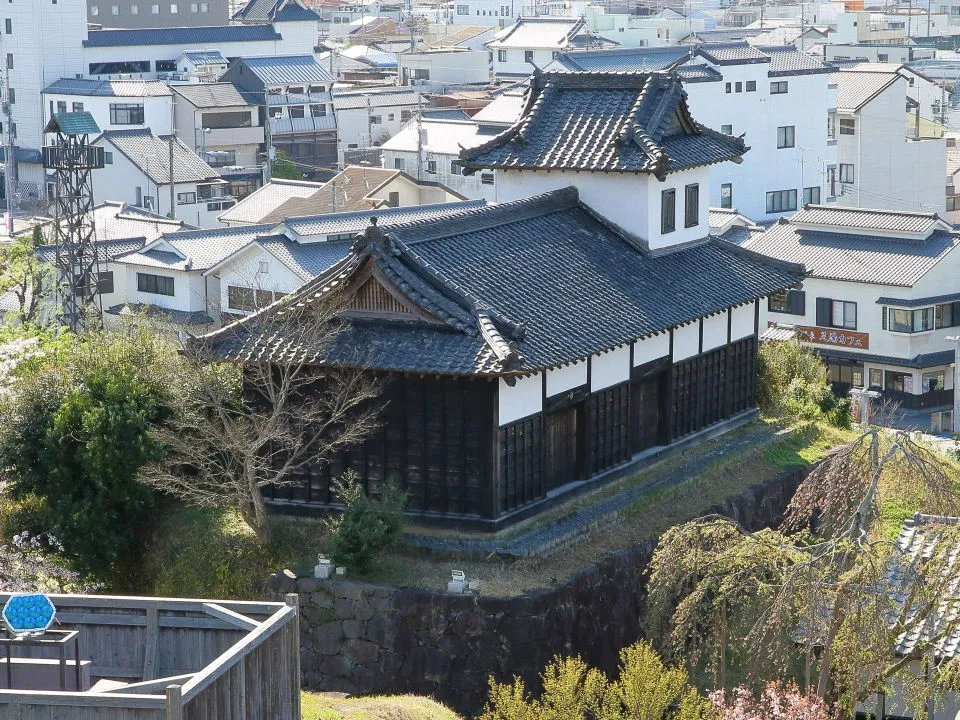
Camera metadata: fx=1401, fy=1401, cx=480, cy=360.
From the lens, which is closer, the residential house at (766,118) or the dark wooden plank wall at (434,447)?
the dark wooden plank wall at (434,447)

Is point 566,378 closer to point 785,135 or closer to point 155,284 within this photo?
point 155,284

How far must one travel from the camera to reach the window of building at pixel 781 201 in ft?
234

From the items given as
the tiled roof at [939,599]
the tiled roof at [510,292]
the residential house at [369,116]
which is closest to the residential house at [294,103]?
the residential house at [369,116]

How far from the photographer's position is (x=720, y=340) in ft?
97.3

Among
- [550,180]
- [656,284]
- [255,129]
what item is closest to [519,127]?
[550,180]

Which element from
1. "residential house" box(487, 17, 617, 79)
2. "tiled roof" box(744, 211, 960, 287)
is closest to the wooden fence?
"tiled roof" box(744, 211, 960, 287)

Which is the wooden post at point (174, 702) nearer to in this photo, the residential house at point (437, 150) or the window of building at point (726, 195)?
the residential house at point (437, 150)

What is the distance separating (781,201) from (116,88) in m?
35.9

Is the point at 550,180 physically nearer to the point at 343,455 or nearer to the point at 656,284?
the point at 656,284

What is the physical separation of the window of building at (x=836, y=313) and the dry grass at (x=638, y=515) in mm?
17361

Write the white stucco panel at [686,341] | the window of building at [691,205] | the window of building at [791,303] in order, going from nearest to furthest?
1. the white stucco panel at [686,341]
2. the window of building at [691,205]
3. the window of building at [791,303]

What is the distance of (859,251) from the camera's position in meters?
49.3

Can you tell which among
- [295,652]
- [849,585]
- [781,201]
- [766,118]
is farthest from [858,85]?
[295,652]

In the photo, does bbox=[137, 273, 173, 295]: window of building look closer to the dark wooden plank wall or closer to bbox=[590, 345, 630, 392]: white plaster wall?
bbox=[590, 345, 630, 392]: white plaster wall
